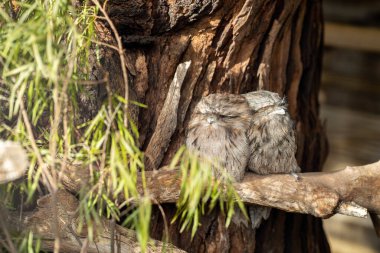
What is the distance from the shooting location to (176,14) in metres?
2.45

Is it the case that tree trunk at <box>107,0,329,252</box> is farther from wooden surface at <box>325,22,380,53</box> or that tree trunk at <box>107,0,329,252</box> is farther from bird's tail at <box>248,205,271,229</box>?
wooden surface at <box>325,22,380,53</box>

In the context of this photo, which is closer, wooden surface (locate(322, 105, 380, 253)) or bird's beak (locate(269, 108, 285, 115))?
bird's beak (locate(269, 108, 285, 115))

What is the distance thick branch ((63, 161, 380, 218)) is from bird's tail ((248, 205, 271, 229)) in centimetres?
20

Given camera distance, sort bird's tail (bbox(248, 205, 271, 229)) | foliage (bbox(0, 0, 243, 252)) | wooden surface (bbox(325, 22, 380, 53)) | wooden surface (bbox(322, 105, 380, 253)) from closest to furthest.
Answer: foliage (bbox(0, 0, 243, 252)), bird's tail (bbox(248, 205, 271, 229)), wooden surface (bbox(325, 22, 380, 53)), wooden surface (bbox(322, 105, 380, 253))

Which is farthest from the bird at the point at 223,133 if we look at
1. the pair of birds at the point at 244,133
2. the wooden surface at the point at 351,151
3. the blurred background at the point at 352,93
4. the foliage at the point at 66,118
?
the wooden surface at the point at 351,151

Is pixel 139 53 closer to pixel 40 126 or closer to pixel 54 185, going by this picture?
pixel 40 126

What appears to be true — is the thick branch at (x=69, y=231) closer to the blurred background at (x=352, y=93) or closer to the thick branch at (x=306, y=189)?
the thick branch at (x=306, y=189)

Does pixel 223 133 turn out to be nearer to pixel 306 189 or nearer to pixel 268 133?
pixel 268 133

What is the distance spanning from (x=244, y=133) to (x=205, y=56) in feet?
1.14

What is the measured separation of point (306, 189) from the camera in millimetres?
2293

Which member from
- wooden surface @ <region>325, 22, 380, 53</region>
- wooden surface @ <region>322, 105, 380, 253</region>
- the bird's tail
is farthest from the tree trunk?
wooden surface @ <region>322, 105, 380, 253</region>

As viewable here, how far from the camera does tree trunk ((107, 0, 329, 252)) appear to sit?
2457 millimetres

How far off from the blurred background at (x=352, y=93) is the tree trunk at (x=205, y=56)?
1.47 meters

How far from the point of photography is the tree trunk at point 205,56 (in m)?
2.46
